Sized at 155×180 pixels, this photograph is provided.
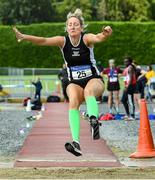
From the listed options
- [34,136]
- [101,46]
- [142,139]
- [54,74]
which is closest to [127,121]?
[34,136]

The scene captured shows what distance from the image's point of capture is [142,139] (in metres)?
10.8

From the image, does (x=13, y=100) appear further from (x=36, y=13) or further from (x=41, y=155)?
(x=36, y=13)

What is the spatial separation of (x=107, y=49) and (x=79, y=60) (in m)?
43.1

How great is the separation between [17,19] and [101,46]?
24.9 meters

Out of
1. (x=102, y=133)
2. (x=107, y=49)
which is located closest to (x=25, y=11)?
(x=107, y=49)

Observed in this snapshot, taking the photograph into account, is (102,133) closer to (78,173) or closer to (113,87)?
(78,173)

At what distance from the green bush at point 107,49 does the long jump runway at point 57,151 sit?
36.0m

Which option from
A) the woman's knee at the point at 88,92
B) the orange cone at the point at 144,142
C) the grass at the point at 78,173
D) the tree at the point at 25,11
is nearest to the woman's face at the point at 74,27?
Result: the woman's knee at the point at 88,92

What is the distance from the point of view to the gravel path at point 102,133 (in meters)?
12.4

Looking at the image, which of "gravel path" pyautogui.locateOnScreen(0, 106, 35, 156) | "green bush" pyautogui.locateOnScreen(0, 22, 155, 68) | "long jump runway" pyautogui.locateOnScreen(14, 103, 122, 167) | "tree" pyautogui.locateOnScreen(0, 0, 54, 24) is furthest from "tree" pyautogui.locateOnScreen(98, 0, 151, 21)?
"long jump runway" pyautogui.locateOnScreen(14, 103, 122, 167)

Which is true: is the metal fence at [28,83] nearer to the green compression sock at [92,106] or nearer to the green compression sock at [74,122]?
the green compression sock at [74,122]

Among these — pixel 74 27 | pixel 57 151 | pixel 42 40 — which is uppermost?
pixel 74 27

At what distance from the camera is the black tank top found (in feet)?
29.7

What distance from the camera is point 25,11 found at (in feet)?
242
